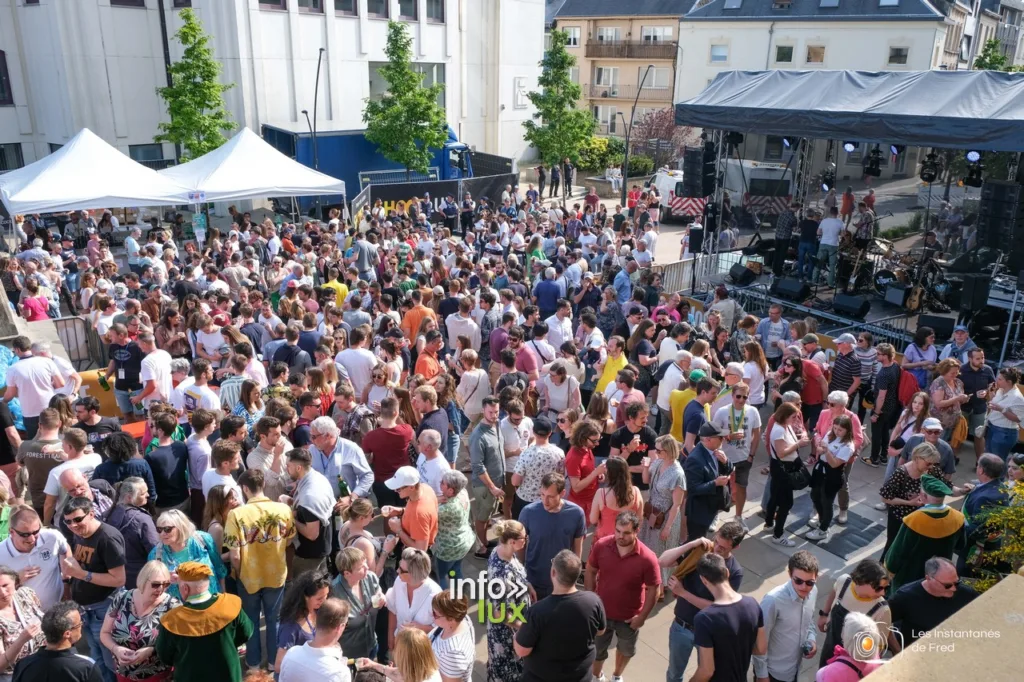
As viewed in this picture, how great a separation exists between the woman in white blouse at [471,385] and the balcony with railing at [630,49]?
41258mm

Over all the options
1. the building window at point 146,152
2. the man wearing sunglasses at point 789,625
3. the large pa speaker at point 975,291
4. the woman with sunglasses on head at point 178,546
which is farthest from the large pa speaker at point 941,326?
the building window at point 146,152

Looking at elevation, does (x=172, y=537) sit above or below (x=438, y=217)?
above

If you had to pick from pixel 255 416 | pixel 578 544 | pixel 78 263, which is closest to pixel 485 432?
pixel 578 544

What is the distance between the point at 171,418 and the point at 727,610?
4.19m

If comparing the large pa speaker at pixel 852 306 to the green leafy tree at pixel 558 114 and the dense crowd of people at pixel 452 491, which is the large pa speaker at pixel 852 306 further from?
the green leafy tree at pixel 558 114

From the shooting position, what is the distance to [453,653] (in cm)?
399

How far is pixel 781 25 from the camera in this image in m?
38.1

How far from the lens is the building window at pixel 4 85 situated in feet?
78.9

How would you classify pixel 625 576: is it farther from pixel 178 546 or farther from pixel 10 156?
pixel 10 156

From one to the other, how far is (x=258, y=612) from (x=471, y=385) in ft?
9.13

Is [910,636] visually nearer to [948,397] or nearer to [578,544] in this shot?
[578,544]

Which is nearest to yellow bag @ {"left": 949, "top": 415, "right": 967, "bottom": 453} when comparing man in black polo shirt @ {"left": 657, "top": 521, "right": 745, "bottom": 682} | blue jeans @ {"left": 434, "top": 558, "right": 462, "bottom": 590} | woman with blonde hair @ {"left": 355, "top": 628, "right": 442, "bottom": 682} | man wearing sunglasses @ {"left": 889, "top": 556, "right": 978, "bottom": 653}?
man wearing sunglasses @ {"left": 889, "top": 556, "right": 978, "bottom": 653}

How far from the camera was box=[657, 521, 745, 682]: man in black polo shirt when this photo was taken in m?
4.49

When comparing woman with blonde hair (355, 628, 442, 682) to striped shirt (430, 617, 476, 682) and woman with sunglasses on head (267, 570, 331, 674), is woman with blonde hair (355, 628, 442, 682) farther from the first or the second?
woman with sunglasses on head (267, 570, 331, 674)
